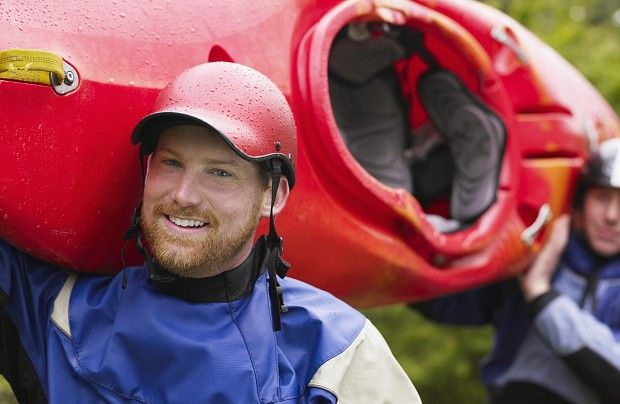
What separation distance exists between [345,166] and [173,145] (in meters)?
0.71

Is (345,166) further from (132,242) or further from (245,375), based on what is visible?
(245,375)

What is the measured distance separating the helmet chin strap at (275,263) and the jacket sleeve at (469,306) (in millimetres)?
2043

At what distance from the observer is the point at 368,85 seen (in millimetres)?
3311

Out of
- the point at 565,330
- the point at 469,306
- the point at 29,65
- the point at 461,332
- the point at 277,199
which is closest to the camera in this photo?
the point at 29,65

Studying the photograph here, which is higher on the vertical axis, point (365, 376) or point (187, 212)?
point (187, 212)

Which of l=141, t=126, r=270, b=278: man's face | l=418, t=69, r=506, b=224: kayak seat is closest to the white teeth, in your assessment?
l=141, t=126, r=270, b=278: man's face

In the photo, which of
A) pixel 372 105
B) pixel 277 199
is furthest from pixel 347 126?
pixel 277 199

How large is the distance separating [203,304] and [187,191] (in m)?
0.25

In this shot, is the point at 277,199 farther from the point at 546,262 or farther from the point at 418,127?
the point at 546,262

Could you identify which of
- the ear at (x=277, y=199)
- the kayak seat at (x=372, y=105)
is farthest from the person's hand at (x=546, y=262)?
the ear at (x=277, y=199)

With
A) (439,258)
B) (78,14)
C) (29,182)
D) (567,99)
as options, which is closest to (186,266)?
(29,182)

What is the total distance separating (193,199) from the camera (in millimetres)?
1829

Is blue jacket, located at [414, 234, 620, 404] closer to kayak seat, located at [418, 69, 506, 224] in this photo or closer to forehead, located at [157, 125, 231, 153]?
kayak seat, located at [418, 69, 506, 224]

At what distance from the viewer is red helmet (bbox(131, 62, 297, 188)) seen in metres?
1.83
